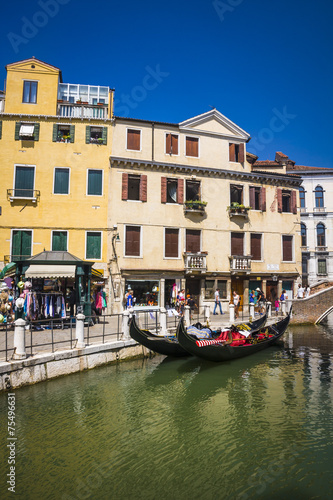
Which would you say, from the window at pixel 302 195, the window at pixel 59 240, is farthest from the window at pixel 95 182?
the window at pixel 302 195

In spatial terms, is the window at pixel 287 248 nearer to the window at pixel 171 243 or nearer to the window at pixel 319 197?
the window at pixel 171 243

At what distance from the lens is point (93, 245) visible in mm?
18672

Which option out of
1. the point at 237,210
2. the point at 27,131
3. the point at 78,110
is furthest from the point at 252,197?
the point at 27,131

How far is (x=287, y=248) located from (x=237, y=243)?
12.1 feet

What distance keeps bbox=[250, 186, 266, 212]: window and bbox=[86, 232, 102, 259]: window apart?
9884 millimetres

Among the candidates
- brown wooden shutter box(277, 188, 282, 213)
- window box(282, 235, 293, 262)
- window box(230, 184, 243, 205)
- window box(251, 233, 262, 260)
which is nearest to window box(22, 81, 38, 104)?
window box(230, 184, 243, 205)

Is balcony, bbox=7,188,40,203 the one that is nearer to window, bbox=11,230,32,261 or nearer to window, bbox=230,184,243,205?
window, bbox=11,230,32,261

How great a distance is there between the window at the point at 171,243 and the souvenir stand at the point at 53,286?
7196 millimetres

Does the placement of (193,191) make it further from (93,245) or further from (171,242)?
(93,245)

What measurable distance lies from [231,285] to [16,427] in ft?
52.9

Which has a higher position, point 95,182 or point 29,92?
point 29,92

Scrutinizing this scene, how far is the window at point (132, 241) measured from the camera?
19109 mm

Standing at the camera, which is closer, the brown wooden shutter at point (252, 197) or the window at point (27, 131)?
the window at point (27, 131)

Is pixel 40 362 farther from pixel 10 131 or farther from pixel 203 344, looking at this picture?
pixel 10 131
